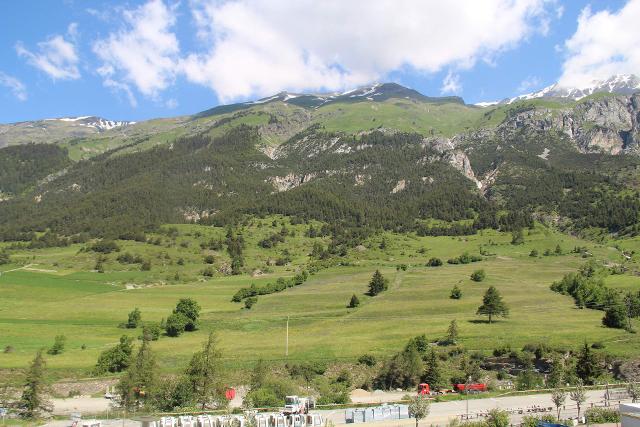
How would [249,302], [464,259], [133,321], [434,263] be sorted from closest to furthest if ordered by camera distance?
1. [133,321]
2. [249,302]
3. [434,263]
4. [464,259]

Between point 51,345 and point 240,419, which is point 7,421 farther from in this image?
point 51,345

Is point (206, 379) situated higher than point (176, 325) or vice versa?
point (176, 325)

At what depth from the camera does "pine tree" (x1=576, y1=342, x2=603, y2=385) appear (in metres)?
63.3

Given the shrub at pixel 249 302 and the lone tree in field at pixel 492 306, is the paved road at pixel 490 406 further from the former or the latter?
the shrub at pixel 249 302

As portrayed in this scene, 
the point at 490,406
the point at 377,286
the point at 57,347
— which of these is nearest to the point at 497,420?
the point at 490,406

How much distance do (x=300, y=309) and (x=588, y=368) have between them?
66.5 meters

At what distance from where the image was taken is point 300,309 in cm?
11856

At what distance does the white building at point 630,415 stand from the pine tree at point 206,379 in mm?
36626

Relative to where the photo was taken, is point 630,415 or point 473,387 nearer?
point 630,415

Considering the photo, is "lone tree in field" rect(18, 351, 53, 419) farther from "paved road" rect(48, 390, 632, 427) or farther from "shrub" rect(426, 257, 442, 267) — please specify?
"shrub" rect(426, 257, 442, 267)

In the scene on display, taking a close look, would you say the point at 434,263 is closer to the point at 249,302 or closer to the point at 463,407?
the point at 249,302

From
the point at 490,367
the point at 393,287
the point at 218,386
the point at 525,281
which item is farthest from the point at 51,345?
the point at 525,281

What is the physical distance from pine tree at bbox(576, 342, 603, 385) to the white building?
25.1 meters

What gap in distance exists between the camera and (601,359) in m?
67.8
